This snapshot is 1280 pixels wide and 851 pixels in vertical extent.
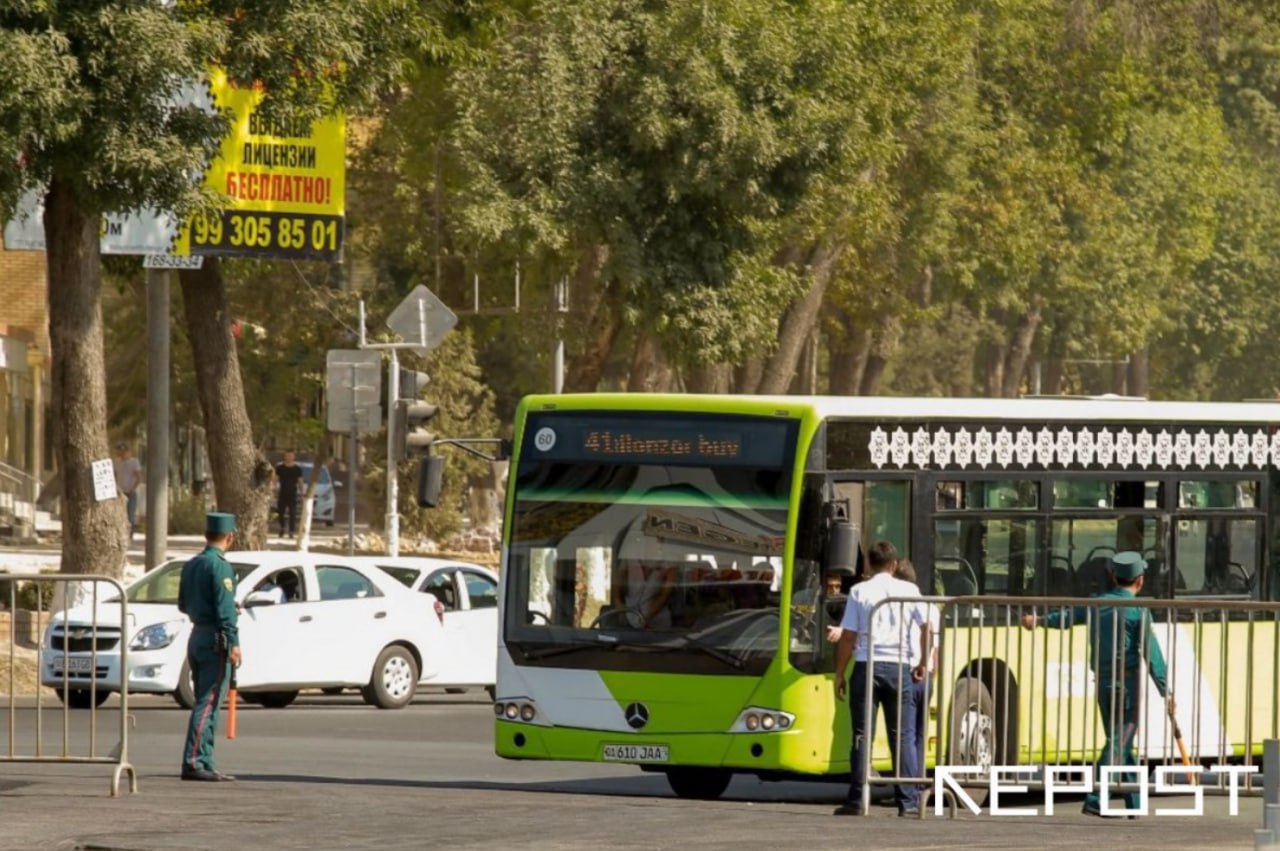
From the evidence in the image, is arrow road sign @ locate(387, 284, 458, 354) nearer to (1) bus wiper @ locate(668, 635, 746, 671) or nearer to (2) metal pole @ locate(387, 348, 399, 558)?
(2) metal pole @ locate(387, 348, 399, 558)

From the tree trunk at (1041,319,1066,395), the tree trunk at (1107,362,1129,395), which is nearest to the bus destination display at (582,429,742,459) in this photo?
the tree trunk at (1041,319,1066,395)

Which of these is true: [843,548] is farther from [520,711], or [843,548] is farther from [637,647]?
[520,711]

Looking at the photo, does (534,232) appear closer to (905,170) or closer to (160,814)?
(905,170)

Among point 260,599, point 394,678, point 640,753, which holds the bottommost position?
point 394,678

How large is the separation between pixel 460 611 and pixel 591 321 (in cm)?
1045

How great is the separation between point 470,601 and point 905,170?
53.9 ft

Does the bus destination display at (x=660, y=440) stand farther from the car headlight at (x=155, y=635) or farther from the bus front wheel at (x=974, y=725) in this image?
the car headlight at (x=155, y=635)

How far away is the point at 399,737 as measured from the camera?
2159 centimetres

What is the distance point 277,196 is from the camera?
96.6 feet

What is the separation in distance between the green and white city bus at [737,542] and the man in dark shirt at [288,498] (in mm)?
37778

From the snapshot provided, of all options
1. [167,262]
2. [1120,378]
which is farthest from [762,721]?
[1120,378]

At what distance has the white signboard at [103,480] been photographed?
1056 inches

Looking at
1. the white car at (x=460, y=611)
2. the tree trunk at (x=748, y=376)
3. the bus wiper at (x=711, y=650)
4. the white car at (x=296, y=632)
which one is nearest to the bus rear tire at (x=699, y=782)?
the bus wiper at (x=711, y=650)

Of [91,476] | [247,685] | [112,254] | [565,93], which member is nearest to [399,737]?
[247,685]
